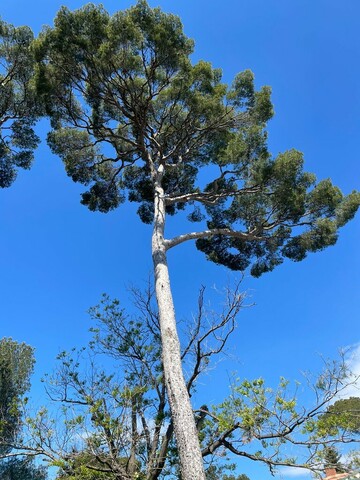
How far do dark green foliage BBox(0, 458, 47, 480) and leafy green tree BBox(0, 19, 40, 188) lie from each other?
7.44 metres

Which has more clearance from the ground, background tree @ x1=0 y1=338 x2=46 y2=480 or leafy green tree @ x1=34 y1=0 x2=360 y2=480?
leafy green tree @ x1=34 y1=0 x2=360 y2=480

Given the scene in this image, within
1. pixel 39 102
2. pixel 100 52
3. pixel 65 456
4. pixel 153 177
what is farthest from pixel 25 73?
pixel 65 456

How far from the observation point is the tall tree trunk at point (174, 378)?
4617 mm

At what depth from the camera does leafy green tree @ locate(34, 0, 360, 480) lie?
7520 millimetres

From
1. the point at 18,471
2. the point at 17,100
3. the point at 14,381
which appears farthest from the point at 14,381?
the point at 17,100

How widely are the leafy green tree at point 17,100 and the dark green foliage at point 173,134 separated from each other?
38.6 inches

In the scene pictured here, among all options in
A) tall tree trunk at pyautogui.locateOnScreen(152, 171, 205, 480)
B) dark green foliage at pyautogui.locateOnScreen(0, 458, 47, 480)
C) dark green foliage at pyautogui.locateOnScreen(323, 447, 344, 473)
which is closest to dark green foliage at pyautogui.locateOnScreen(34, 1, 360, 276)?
tall tree trunk at pyautogui.locateOnScreen(152, 171, 205, 480)

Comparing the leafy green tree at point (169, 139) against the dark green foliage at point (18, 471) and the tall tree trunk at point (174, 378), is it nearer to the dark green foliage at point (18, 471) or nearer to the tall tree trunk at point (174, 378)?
the tall tree trunk at point (174, 378)

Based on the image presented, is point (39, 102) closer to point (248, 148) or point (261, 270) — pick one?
point (248, 148)

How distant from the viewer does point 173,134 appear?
9266 mm

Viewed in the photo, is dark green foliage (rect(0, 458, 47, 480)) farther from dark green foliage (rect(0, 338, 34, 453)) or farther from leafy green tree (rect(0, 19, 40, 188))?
leafy green tree (rect(0, 19, 40, 188))

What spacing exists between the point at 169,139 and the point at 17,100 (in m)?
3.87

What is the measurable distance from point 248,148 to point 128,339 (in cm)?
492

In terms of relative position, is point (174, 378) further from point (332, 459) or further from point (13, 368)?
point (13, 368)
